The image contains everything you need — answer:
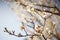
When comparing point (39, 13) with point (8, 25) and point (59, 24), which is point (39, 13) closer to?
point (59, 24)

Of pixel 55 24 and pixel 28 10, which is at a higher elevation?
pixel 28 10

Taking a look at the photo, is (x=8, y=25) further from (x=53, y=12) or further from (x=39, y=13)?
(x=53, y=12)

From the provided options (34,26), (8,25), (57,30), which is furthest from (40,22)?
(8,25)

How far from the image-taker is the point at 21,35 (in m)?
1.31

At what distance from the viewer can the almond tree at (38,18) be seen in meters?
1.31

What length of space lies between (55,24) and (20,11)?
1.22 feet

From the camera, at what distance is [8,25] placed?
1.33 meters

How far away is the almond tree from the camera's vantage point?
131 centimetres

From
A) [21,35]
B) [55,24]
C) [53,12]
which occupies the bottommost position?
[21,35]

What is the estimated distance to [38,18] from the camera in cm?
134

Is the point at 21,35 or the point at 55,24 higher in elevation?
the point at 55,24

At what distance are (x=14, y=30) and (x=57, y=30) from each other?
16.5 inches

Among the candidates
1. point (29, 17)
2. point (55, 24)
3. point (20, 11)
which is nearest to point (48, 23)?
point (55, 24)

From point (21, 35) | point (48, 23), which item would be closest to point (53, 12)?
point (48, 23)
